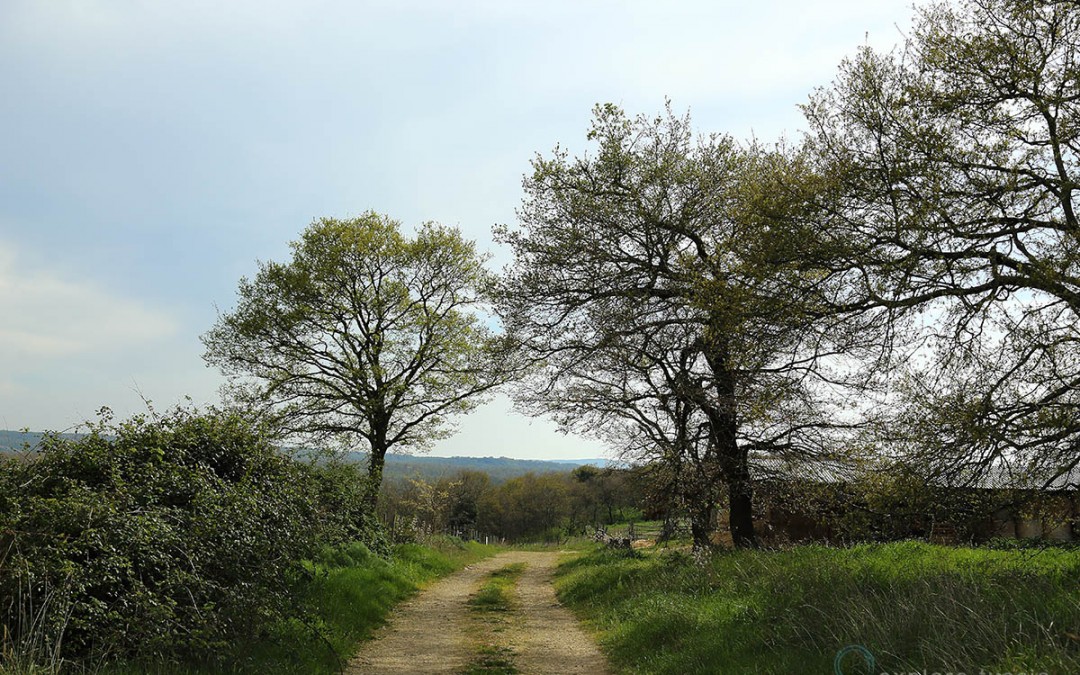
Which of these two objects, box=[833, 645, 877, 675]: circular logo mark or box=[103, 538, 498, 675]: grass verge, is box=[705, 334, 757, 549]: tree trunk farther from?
box=[833, 645, 877, 675]: circular logo mark

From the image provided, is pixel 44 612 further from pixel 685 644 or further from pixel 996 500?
pixel 996 500

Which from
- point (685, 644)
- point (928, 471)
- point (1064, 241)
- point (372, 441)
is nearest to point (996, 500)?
point (928, 471)

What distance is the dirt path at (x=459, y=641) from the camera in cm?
882

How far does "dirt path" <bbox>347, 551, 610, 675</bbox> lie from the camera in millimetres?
8820

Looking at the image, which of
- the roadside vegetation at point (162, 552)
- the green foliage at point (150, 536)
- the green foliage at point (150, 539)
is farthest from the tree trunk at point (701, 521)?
the green foliage at point (150, 536)

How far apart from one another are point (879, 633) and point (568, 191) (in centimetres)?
1141

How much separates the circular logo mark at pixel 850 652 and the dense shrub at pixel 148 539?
5.45 meters

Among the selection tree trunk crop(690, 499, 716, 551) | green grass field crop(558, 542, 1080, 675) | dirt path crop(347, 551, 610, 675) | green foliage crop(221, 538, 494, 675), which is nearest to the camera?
green grass field crop(558, 542, 1080, 675)

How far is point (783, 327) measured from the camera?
10.4 meters

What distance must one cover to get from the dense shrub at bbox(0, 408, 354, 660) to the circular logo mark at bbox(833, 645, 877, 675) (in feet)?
17.9

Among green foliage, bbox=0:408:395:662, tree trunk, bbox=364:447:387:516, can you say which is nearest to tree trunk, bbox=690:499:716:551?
tree trunk, bbox=364:447:387:516

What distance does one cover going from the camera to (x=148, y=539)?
21.0 ft

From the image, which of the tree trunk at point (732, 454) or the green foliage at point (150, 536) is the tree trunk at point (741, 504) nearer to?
the tree trunk at point (732, 454)

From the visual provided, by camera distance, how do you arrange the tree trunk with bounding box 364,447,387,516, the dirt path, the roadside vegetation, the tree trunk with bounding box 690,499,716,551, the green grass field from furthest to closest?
the tree trunk with bounding box 364,447,387,516 < the tree trunk with bounding box 690,499,716,551 < the dirt path < the roadside vegetation < the green grass field
